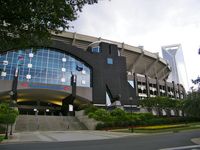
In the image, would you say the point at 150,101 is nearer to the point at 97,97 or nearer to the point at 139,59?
the point at 97,97

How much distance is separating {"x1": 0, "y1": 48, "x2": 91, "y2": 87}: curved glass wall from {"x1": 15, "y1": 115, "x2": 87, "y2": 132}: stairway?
52.9ft

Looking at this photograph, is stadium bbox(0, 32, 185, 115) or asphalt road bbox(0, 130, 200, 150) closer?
asphalt road bbox(0, 130, 200, 150)

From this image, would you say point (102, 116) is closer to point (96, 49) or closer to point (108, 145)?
point (108, 145)

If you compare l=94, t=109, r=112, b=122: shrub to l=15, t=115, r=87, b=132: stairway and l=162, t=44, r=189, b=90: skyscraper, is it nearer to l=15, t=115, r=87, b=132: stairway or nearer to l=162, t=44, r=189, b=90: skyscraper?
l=15, t=115, r=87, b=132: stairway

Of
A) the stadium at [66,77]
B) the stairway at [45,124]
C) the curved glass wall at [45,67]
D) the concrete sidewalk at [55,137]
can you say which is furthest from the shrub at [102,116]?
the curved glass wall at [45,67]

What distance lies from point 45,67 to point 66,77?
6.28 m

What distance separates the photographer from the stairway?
33.4m

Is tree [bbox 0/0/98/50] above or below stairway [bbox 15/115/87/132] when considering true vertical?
above

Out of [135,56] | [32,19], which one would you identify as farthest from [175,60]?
[32,19]

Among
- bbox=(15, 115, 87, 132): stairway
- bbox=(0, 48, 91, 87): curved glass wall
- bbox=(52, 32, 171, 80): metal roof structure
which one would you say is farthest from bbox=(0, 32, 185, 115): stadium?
Answer: bbox=(15, 115, 87, 132): stairway

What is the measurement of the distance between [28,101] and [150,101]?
36.5 meters

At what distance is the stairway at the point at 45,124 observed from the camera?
3338 centimetres

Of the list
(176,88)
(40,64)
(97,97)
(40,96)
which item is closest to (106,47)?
(97,97)

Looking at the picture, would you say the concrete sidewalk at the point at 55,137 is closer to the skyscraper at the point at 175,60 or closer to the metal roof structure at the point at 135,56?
the metal roof structure at the point at 135,56
